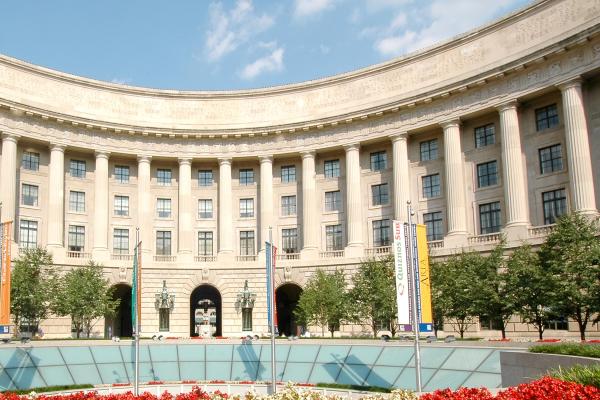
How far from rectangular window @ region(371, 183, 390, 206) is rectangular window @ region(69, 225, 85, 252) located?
2867 cm

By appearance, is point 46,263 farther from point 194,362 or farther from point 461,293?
point 461,293

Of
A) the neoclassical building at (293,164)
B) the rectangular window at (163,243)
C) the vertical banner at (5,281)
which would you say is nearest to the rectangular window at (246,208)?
the neoclassical building at (293,164)

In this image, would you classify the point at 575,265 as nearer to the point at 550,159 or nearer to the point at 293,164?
the point at 550,159

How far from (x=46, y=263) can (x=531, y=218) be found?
39062mm

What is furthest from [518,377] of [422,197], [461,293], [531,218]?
[422,197]

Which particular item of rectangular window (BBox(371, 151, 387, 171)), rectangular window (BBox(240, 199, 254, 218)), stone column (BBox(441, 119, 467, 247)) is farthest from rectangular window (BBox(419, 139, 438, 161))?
rectangular window (BBox(240, 199, 254, 218))

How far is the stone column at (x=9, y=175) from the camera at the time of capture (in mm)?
56375

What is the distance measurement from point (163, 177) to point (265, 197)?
1149cm

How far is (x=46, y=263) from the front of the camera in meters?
52.3

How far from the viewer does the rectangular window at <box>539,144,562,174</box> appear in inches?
1994

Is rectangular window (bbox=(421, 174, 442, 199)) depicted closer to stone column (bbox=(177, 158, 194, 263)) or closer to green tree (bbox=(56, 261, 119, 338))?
stone column (bbox=(177, 158, 194, 263))

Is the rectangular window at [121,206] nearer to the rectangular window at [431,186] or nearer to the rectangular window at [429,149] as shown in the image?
the rectangular window at [431,186]

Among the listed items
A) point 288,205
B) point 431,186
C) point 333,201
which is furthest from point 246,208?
point 431,186

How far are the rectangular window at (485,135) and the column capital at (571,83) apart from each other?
8523mm
